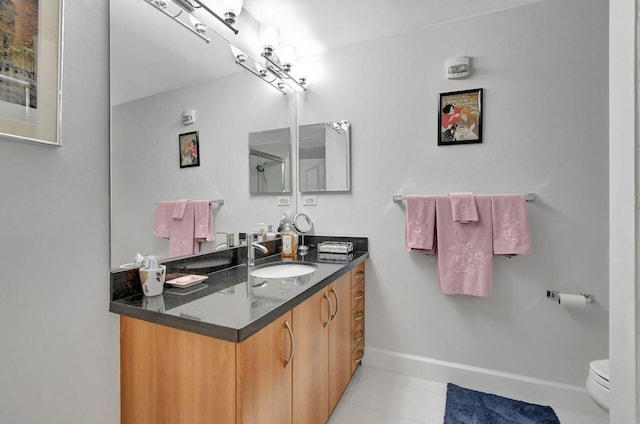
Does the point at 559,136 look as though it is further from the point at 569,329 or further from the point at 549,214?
the point at 569,329

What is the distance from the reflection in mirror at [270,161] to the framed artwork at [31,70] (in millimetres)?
1127

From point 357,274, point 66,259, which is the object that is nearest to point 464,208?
point 357,274

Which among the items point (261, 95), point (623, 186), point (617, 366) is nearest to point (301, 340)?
point (617, 366)

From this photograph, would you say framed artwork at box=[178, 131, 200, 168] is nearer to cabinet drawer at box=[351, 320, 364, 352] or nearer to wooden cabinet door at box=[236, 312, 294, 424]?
wooden cabinet door at box=[236, 312, 294, 424]

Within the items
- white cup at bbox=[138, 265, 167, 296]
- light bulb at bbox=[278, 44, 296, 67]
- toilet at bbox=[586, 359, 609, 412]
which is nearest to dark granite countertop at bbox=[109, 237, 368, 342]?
white cup at bbox=[138, 265, 167, 296]

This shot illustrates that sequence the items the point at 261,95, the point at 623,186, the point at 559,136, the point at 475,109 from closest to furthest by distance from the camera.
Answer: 1. the point at 623,186
2. the point at 559,136
3. the point at 475,109
4. the point at 261,95

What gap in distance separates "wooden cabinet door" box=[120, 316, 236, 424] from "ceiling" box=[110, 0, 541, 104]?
90 centimetres

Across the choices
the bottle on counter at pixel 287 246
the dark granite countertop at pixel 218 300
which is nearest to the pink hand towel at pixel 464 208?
the dark granite countertop at pixel 218 300

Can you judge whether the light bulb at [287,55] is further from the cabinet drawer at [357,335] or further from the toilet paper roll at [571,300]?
the toilet paper roll at [571,300]

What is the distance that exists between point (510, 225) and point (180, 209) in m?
1.87

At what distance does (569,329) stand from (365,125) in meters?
1.83

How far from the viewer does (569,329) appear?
5.39 feet

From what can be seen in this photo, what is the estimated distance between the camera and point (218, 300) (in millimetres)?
1037

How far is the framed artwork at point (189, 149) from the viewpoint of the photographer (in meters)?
1.38
